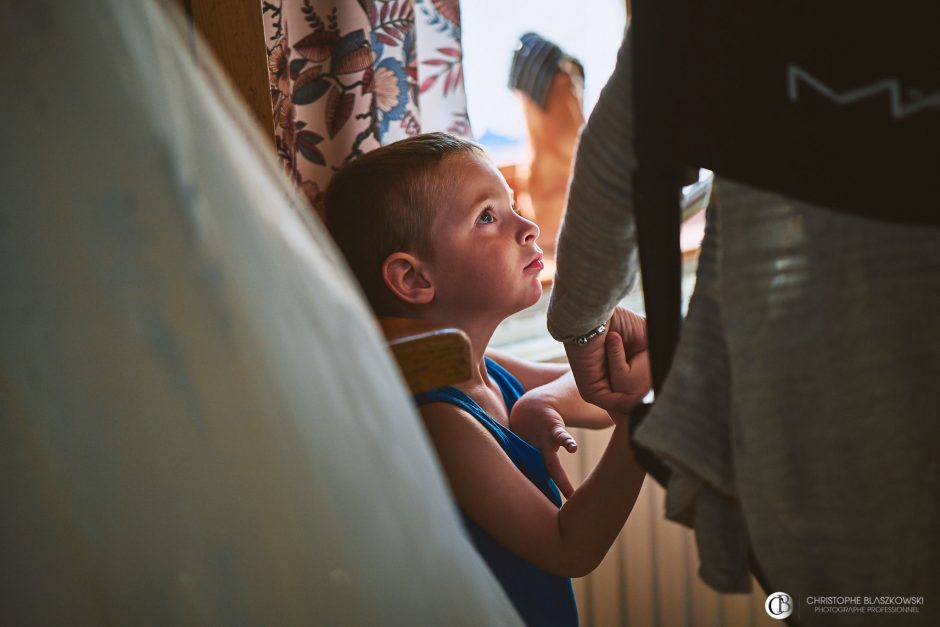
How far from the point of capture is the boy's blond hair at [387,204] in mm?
948

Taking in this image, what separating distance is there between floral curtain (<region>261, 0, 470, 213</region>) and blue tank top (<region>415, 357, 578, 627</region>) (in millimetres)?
331

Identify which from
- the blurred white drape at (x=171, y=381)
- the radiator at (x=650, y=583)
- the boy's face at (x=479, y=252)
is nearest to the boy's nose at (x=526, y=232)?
the boy's face at (x=479, y=252)

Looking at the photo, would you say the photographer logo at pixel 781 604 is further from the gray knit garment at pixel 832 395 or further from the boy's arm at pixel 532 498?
the boy's arm at pixel 532 498

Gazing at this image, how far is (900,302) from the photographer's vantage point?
17.0 inches

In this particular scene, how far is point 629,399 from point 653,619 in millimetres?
962

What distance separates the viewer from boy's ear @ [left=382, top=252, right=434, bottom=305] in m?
0.94

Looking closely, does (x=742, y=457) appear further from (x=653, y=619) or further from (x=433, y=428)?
(x=653, y=619)

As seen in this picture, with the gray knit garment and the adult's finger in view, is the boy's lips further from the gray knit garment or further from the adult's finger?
the gray knit garment

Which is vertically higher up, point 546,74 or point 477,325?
point 546,74

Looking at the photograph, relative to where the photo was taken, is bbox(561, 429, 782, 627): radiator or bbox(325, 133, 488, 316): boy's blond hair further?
bbox(561, 429, 782, 627): radiator

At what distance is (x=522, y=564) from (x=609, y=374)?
0.30m

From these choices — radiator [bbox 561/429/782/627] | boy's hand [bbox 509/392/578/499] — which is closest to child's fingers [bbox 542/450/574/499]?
boy's hand [bbox 509/392/578/499]

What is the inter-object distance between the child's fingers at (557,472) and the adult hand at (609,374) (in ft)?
0.58

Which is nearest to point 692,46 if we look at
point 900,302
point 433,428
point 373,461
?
point 900,302
